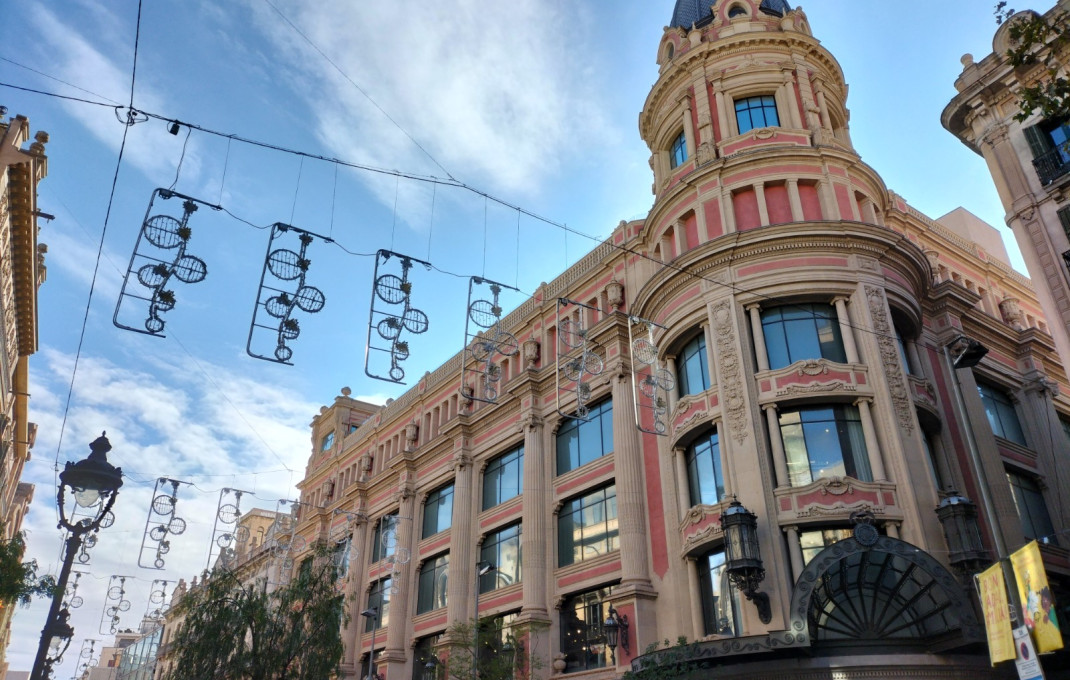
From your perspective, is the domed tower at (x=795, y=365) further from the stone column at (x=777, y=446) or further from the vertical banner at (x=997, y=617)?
the vertical banner at (x=997, y=617)

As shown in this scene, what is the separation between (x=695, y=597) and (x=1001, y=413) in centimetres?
1763

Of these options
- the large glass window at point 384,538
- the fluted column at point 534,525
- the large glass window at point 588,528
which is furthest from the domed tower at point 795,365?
the large glass window at point 384,538

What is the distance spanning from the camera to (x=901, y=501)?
940 inches

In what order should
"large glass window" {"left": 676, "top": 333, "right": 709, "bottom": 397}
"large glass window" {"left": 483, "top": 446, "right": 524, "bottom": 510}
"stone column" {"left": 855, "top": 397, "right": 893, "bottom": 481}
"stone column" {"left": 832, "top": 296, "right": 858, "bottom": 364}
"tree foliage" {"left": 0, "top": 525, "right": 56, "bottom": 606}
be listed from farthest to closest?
"large glass window" {"left": 483, "top": 446, "right": 524, "bottom": 510} < "large glass window" {"left": 676, "top": 333, "right": 709, "bottom": 397} < "stone column" {"left": 832, "top": 296, "right": 858, "bottom": 364} < "stone column" {"left": 855, "top": 397, "right": 893, "bottom": 481} < "tree foliage" {"left": 0, "top": 525, "right": 56, "bottom": 606}

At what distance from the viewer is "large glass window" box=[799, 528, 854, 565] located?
23.7 meters

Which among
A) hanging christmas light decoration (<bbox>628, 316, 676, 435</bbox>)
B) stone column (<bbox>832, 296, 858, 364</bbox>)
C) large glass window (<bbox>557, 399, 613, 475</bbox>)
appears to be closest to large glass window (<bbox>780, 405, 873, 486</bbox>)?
stone column (<bbox>832, 296, 858, 364</bbox>)

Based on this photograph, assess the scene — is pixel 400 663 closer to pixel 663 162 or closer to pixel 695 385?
pixel 695 385

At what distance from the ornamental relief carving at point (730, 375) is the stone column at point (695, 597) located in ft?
14.8

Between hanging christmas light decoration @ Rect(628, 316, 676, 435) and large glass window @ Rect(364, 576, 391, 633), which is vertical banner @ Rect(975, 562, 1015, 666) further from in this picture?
large glass window @ Rect(364, 576, 391, 633)

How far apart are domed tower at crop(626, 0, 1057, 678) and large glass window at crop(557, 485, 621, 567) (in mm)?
3571

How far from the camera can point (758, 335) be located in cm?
2762

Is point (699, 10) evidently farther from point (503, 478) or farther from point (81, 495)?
point (81, 495)

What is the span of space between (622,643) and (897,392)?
12.7 metres

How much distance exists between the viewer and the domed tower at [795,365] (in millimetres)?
22078
